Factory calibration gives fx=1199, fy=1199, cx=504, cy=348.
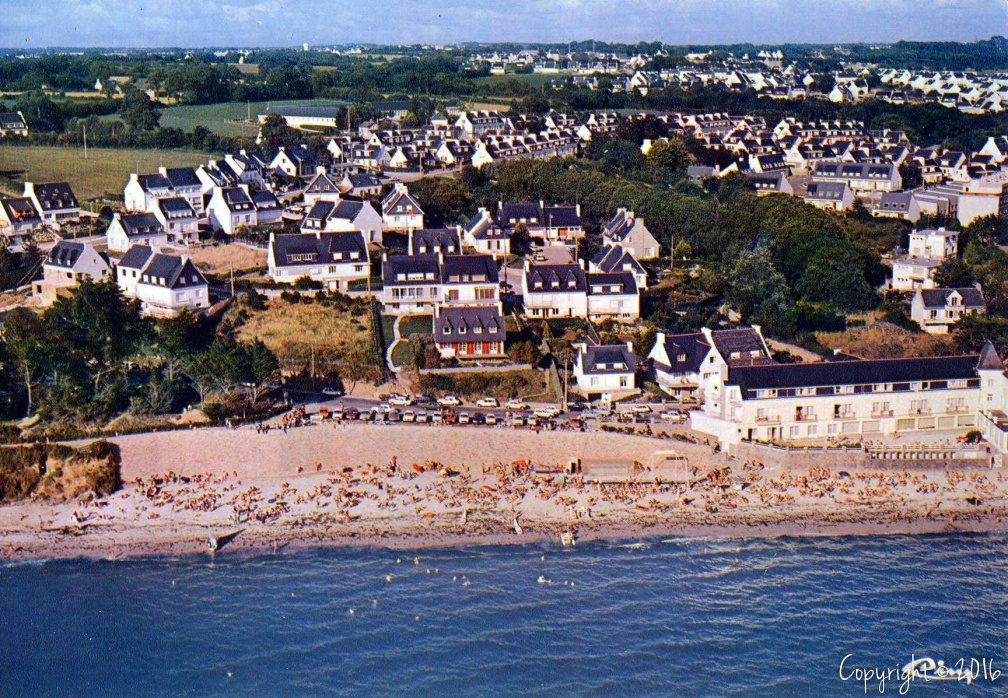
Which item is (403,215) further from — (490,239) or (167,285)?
(167,285)

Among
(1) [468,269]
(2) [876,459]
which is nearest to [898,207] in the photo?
(1) [468,269]

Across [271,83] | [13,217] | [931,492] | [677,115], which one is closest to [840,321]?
[931,492]

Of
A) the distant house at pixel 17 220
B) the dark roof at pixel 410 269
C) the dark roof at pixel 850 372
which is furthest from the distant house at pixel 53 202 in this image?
the dark roof at pixel 850 372

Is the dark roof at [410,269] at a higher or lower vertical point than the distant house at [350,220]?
lower

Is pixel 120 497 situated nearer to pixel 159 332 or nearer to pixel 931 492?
pixel 159 332

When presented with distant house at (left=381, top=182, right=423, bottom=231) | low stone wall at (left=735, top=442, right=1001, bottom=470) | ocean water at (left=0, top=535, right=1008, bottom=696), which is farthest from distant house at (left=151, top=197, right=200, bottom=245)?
low stone wall at (left=735, top=442, right=1001, bottom=470)

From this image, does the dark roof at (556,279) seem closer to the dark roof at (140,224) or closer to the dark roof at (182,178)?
the dark roof at (140,224)
